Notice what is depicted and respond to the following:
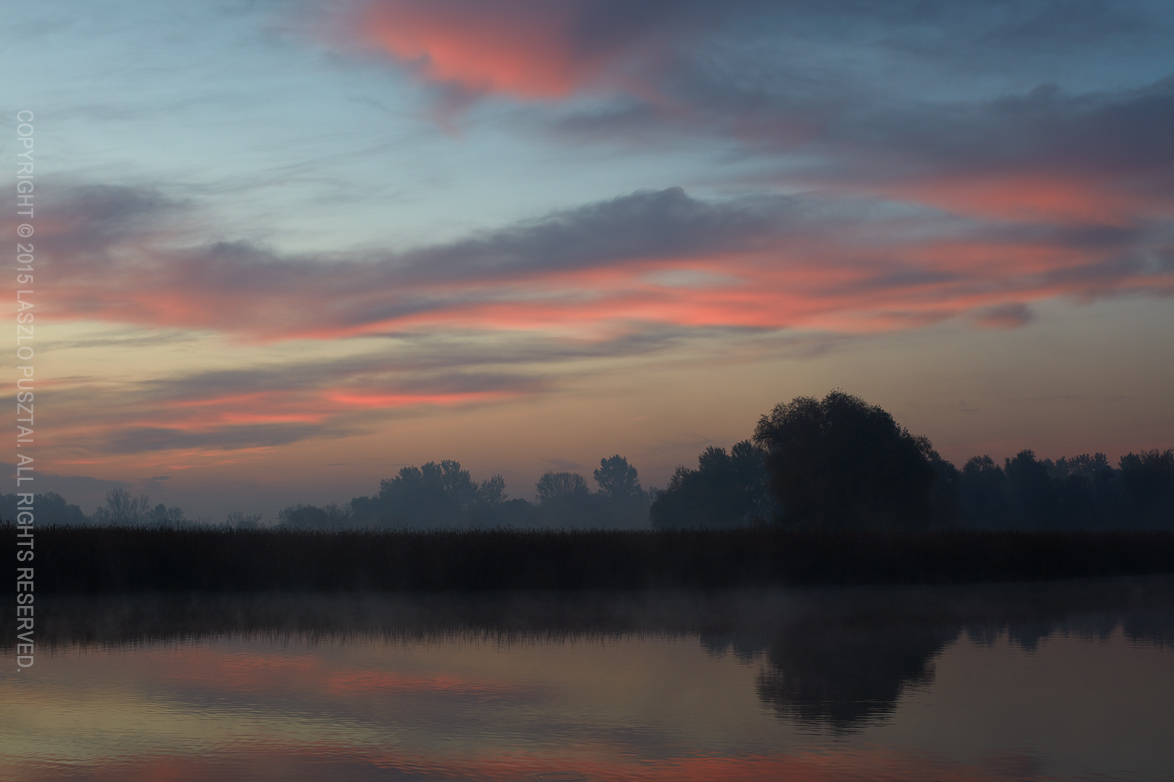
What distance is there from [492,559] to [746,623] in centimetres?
792

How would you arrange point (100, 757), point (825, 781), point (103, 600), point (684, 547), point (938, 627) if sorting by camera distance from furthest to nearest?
1. point (684, 547)
2. point (103, 600)
3. point (938, 627)
4. point (100, 757)
5. point (825, 781)

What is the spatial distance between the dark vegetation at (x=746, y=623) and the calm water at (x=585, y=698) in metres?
0.08

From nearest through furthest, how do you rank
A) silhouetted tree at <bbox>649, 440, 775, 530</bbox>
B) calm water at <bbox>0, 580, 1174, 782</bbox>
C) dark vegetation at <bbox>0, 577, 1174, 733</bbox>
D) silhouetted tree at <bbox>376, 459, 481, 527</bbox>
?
calm water at <bbox>0, 580, 1174, 782</bbox>, dark vegetation at <bbox>0, 577, 1174, 733</bbox>, silhouetted tree at <bbox>649, 440, 775, 530</bbox>, silhouetted tree at <bbox>376, 459, 481, 527</bbox>

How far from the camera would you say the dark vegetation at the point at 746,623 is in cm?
1095

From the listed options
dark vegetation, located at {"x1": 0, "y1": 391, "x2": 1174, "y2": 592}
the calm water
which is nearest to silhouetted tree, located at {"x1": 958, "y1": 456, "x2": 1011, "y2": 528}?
dark vegetation, located at {"x1": 0, "y1": 391, "x2": 1174, "y2": 592}

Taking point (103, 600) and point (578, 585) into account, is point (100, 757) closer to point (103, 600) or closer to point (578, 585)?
point (103, 600)

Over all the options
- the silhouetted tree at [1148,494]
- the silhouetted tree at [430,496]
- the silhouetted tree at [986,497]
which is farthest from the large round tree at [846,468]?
the silhouetted tree at [430,496]

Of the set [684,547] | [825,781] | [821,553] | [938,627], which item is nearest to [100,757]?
[825,781]

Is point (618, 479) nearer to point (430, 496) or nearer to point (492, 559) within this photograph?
point (430, 496)

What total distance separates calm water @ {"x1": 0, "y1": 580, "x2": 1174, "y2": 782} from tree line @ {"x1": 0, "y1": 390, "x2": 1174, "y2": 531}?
1152cm

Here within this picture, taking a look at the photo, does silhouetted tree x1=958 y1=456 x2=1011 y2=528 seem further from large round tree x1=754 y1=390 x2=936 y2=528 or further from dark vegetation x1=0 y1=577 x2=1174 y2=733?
dark vegetation x1=0 y1=577 x2=1174 y2=733

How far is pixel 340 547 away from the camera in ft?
75.7

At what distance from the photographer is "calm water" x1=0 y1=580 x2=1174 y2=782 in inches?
278

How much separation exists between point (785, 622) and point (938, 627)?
2.26 metres
